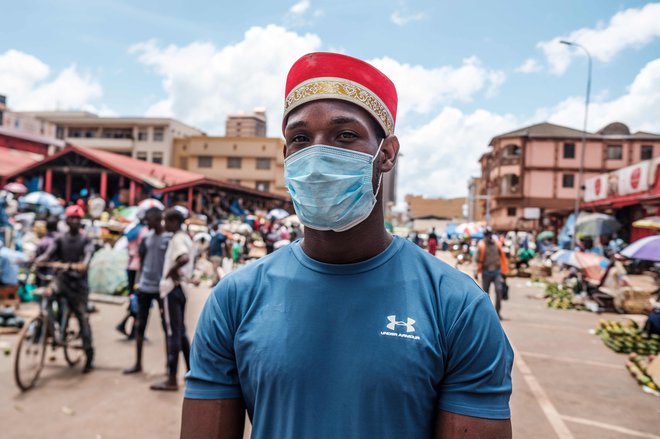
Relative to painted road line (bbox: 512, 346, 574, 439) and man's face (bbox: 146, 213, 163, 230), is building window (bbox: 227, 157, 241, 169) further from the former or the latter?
painted road line (bbox: 512, 346, 574, 439)

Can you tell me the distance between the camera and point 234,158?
2149 inches

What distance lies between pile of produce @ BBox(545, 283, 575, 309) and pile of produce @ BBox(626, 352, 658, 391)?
18.2 ft

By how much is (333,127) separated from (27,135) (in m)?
45.6

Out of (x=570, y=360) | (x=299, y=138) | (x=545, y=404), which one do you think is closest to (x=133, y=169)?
(x=570, y=360)

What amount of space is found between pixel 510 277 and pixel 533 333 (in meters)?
12.7

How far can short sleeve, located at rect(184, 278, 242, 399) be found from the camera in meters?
1.57

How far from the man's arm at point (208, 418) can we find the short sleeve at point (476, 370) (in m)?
0.63

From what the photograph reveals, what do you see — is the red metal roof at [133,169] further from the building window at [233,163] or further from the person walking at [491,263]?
the person walking at [491,263]

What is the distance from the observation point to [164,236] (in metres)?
6.21

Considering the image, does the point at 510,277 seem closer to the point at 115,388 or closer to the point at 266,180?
the point at 115,388

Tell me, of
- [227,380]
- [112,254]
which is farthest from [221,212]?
[227,380]

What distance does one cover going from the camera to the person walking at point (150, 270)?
6023 millimetres

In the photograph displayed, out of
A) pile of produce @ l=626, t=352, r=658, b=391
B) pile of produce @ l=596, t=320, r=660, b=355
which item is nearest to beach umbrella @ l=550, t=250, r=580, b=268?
pile of produce @ l=596, t=320, r=660, b=355

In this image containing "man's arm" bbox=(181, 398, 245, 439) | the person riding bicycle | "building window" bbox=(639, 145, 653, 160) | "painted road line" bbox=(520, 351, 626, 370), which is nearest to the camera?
"man's arm" bbox=(181, 398, 245, 439)
